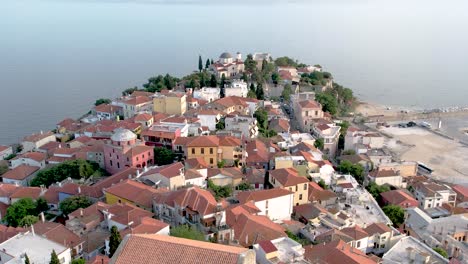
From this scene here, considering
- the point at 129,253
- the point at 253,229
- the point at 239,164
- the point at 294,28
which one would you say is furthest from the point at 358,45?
the point at 129,253

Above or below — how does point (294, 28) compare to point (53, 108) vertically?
above

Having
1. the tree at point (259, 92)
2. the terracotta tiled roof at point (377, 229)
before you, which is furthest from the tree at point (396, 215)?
the tree at point (259, 92)

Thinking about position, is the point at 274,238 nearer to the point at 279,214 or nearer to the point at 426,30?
the point at 279,214

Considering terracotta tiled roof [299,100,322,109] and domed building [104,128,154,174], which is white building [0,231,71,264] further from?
terracotta tiled roof [299,100,322,109]

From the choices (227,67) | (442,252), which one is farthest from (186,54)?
(442,252)

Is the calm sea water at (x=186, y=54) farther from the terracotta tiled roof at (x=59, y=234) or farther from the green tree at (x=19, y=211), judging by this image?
the terracotta tiled roof at (x=59, y=234)

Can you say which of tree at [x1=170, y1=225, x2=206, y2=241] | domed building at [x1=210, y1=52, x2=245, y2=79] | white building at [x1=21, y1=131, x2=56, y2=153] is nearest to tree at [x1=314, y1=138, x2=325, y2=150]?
domed building at [x1=210, y1=52, x2=245, y2=79]

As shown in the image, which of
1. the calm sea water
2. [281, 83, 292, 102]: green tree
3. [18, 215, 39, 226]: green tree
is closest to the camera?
[18, 215, 39, 226]: green tree
